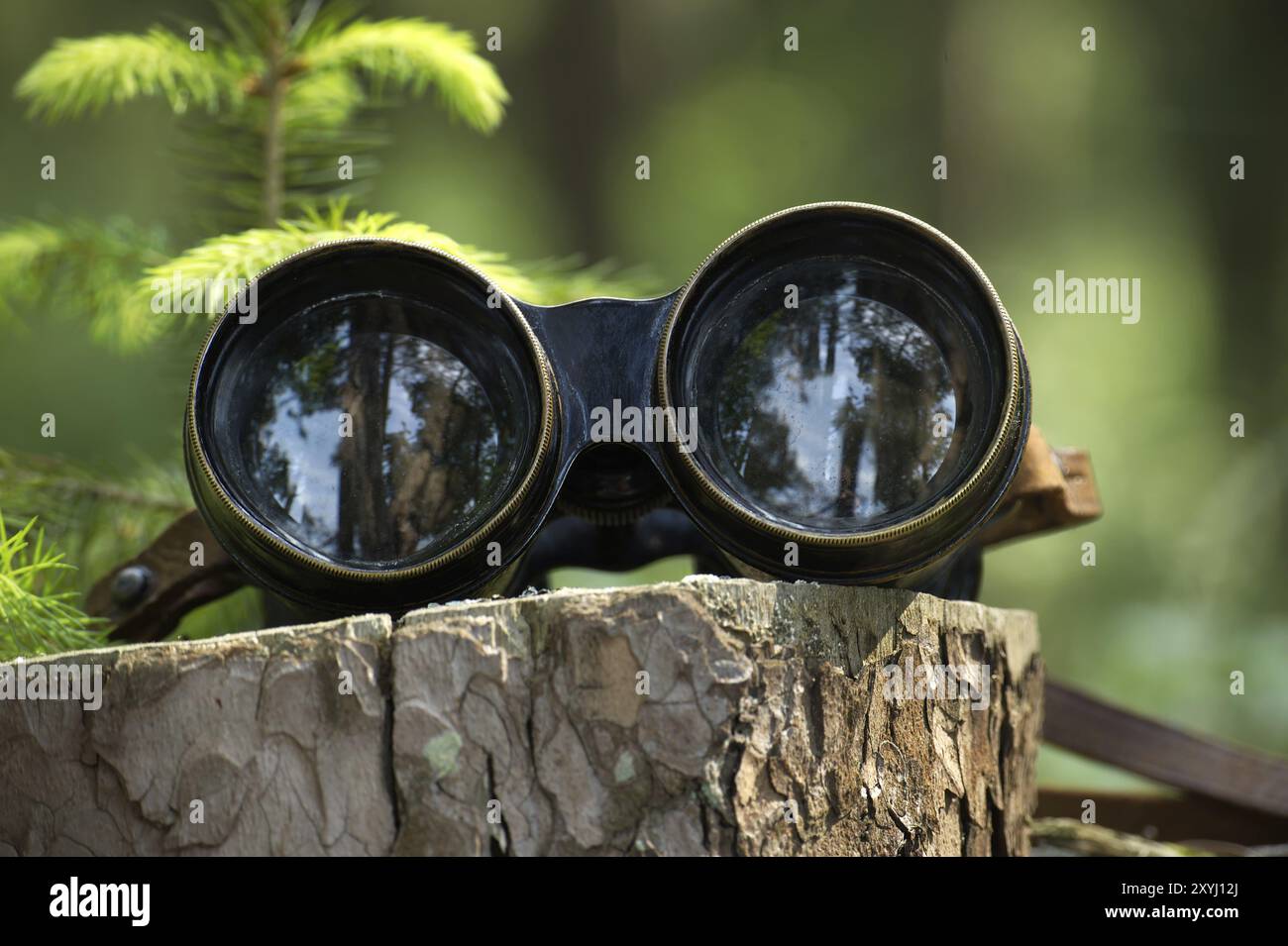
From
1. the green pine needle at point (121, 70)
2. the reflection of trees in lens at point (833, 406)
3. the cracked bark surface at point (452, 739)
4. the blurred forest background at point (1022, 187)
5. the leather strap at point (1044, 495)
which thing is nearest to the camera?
the cracked bark surface at point (452, 739)

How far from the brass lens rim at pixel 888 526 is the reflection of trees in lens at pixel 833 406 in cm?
3

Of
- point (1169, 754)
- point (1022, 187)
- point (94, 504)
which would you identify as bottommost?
point (1169, 754)

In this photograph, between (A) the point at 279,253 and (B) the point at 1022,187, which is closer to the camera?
(A) the point at 279,253

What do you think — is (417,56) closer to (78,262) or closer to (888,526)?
(78,262)

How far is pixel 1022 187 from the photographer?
2164 mm

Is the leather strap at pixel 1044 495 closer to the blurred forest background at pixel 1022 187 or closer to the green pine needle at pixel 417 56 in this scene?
the green pine needle at pixel 417 56

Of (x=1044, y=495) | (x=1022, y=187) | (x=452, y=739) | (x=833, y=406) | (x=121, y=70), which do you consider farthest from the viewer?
(x=1022, y=187)

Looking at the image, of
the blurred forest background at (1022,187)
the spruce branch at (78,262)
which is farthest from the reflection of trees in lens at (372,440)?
the blurred forest background at (1022,187)

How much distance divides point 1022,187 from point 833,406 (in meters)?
1.72

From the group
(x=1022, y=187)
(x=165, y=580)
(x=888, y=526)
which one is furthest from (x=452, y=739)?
(x=1022, y=187)

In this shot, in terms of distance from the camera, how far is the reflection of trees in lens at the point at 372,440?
2.04 ft

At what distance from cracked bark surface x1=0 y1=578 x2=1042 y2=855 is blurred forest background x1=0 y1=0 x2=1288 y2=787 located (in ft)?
5.39

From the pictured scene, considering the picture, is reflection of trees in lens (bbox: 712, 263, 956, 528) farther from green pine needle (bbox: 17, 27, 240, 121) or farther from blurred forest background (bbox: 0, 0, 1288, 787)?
blurred forest background (bbox: 0, 0, 1288, 787)

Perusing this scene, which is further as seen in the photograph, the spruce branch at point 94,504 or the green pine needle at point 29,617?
the spruce branch at point 94,504
